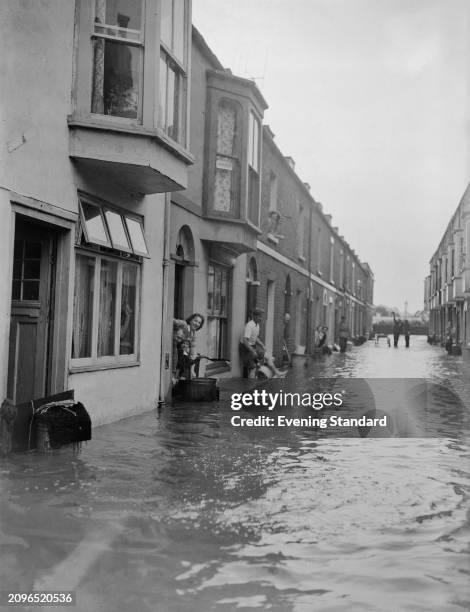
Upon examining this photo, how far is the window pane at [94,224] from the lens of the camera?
8.04m

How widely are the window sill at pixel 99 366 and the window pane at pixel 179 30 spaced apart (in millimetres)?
4034

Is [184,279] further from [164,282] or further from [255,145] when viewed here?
[255,145]

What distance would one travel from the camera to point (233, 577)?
3.63m

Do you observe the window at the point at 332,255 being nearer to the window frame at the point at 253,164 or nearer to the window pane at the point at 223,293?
the window pane at the point at 223,293

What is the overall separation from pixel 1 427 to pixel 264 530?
3129mm

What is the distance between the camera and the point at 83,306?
830 centimetres

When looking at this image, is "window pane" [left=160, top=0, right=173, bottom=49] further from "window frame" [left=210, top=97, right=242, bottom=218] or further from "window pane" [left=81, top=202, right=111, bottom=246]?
"window frame" [left=210, top=97, right=242, bottom=218]

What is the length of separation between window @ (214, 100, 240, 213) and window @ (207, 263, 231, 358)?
1.29 m

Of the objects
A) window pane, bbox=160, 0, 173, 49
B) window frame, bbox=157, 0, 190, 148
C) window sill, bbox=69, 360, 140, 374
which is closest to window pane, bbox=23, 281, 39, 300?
window sill, bbox=69, 360, 140, 374

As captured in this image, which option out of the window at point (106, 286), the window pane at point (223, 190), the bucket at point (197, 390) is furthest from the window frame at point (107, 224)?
the window pane at point (223, 190)

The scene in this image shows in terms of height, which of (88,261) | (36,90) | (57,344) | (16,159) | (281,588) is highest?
(36,90)

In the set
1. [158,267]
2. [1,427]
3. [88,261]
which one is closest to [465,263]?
[158,267]

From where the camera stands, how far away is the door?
7.64 metres

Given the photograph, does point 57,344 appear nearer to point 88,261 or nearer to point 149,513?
point 88,261
